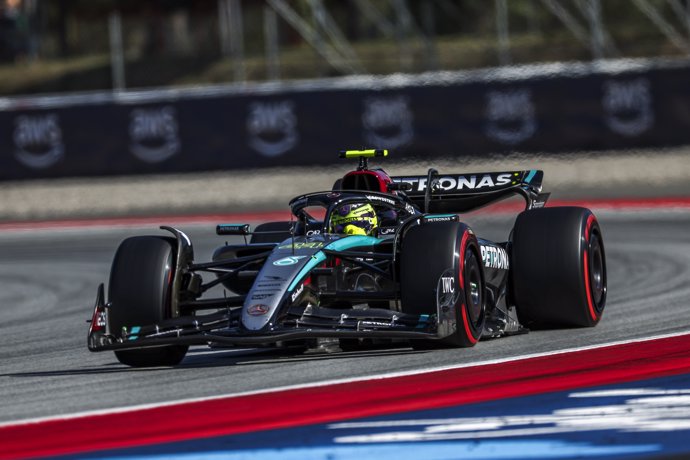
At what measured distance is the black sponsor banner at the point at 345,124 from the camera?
21.2m

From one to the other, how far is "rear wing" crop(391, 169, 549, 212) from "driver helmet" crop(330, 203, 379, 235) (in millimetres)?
1146

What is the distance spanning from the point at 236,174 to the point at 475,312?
46.6 feet

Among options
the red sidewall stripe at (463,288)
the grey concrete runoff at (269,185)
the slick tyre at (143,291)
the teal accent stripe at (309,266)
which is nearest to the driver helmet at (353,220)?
the teal accent stripe at (309,266)

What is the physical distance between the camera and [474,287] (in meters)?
8.48

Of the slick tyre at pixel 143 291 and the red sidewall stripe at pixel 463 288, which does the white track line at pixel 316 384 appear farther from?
the slick tyre at pixel 143 291

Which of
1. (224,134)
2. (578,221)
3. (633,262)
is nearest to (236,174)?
(224,134)

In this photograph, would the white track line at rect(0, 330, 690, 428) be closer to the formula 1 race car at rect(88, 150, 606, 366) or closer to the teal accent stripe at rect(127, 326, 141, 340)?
the formula 1 race car at rect(88, 150, 606, 366)

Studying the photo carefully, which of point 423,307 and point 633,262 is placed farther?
point 633,262

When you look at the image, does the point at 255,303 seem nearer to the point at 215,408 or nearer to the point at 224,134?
the point at 215,408

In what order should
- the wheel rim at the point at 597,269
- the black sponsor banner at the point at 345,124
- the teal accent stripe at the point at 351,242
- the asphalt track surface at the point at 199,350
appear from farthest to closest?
the black sponsor banner at the point at 345,124 → the wheel rim at the point at 597,269 → the teal accent stripe at the point at 351,242 → the asphalt track surface at the point at 199,350

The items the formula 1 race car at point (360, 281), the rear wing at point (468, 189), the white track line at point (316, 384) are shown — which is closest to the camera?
the white track line at point (316, 384)

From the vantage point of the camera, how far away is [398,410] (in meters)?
6.24

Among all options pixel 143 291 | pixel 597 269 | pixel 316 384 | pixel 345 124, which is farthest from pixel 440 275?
pixel 345 124

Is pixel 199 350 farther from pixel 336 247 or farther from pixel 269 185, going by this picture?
pixel 269 185
